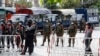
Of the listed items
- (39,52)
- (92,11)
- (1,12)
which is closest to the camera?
(39,52)

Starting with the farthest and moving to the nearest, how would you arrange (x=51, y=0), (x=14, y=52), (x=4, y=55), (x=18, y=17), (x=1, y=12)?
(x=1, y=12)
(x=18, y=17)
(x=4, y=55)
(x=14, y=52)
(x=51, y=0)

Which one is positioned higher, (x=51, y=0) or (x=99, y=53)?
(x=51, y=0)

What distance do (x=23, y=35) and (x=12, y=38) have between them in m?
0.62

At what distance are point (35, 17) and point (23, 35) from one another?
15.4 m

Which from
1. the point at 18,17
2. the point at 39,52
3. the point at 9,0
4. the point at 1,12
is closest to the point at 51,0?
the point at 39,52

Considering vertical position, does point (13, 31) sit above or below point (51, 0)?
below

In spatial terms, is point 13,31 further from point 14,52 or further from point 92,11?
point 92,11

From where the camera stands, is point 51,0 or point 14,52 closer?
point 51,0

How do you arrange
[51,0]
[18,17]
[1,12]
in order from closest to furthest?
[51,0] < [18,17] < [1,12]

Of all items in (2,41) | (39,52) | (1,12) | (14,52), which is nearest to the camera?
(14,52)

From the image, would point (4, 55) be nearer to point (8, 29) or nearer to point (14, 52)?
point (14, 52)

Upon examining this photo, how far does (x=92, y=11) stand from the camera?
42750 mm

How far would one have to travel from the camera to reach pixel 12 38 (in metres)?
16.4

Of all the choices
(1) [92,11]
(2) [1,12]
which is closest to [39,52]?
(2) [1,12]
